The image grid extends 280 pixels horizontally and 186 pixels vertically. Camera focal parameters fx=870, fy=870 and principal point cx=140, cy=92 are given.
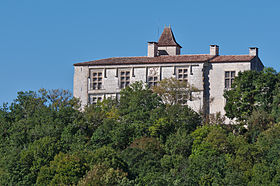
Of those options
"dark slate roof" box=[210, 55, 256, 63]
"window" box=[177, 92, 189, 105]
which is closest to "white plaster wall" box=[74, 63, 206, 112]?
"window" box=[177, 92, 189, 105]

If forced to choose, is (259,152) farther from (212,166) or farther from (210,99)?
(210,99)

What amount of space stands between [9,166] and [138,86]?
15.9 meters

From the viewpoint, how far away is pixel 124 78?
81562 millimetres

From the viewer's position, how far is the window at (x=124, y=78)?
81.3m

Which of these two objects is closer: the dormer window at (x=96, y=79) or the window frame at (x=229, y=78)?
the window frame at (x=229, y=78)

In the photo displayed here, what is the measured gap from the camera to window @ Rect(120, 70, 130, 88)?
8131cm

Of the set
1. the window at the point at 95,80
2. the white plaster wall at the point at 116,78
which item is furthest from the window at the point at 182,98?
the window at the point at 95,80

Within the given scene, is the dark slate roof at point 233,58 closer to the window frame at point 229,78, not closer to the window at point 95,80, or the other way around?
the window frame at point 229,78

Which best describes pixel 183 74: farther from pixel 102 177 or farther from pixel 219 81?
pixel 102 177

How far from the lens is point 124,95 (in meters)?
78.2

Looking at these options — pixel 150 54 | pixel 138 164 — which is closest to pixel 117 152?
pixel 138 164

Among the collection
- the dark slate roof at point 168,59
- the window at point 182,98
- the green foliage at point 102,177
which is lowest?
the green foliage at point 102,177

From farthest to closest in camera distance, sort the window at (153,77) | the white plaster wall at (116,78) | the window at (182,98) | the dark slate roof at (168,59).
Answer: the window at (153,77) → the dark slate roof at (168,59) → the white plaster wall at (116,78) → the window at (182,98)

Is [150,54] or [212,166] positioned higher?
[150,54]
